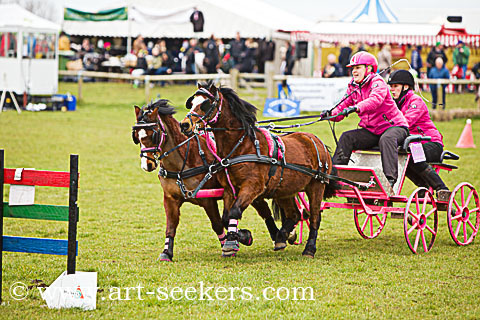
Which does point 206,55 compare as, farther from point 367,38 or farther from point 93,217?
point 93,217

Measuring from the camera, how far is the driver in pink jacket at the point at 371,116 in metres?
7.77

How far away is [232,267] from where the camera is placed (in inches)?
279

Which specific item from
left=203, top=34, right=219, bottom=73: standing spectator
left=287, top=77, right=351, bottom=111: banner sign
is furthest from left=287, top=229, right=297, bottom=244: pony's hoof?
left=203, top=34, right=219, bottom=73: standing spectator

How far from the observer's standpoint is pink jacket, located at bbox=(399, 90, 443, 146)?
8.48 metres

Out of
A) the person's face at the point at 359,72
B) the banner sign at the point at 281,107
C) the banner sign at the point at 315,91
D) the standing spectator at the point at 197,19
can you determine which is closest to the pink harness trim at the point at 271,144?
the person's face at the point at 359,72

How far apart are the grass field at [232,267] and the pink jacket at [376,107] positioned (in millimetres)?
1450

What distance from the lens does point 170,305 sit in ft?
18.8

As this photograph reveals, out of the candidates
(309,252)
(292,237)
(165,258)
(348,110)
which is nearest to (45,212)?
(165,258)

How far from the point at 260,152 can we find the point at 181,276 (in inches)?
61.1

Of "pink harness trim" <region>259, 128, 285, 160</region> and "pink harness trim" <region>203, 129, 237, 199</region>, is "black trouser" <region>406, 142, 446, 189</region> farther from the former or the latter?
"pink harness trim" <region>203, 129, 237, 199</region>

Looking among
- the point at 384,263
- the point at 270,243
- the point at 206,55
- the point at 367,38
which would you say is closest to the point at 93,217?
the point at 270,243

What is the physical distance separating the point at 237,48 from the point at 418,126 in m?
21.3

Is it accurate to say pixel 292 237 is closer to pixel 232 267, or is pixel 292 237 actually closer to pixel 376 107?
pixel 232 267

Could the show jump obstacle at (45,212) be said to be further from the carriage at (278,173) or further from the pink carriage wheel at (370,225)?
the pink carriage wheel at (370,225)
